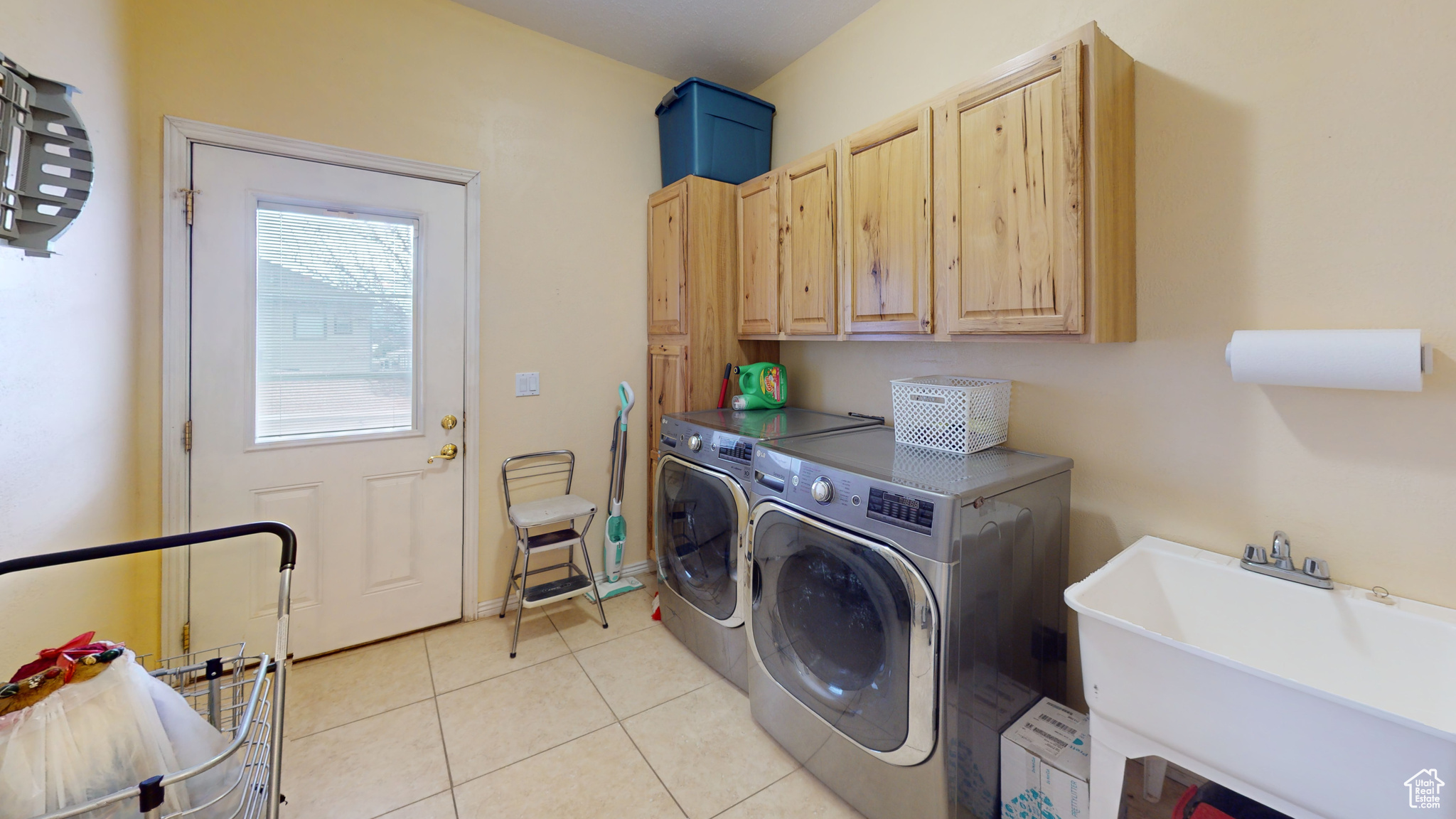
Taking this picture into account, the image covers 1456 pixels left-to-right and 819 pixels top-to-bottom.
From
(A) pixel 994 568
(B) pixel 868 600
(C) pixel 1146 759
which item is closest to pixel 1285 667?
(C) pixel 1146 759

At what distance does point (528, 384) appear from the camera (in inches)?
102

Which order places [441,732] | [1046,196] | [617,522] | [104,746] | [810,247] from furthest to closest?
1. [617,522]
2. [810,247]
3. [441,732]
4. [1046,196]
5. [104,746]

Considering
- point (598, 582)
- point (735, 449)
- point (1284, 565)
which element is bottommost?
point (598, 582)

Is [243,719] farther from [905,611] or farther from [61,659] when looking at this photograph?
[905,611]

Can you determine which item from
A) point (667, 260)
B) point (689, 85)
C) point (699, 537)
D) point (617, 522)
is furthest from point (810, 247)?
point (617, 522)

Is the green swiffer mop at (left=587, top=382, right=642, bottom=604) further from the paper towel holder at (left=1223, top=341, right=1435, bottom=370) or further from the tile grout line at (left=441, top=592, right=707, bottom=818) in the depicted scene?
the paper towel holder at (left=1223, top=341, right=1435, bottom=370)

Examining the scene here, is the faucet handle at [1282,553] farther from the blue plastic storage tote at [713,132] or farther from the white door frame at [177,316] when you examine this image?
the white door frame at [177,316]

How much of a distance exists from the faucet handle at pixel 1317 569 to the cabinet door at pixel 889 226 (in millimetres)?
1067

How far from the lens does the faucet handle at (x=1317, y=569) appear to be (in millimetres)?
1190

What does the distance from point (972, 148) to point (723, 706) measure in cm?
206

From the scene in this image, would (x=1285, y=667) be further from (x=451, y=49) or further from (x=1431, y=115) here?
(x=451, y=49)

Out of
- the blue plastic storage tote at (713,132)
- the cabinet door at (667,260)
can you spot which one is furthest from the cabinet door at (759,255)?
the cabinet door at (667,260)

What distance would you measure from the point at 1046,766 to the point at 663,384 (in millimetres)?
2105

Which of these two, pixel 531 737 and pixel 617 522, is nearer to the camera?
pixel 531 737
